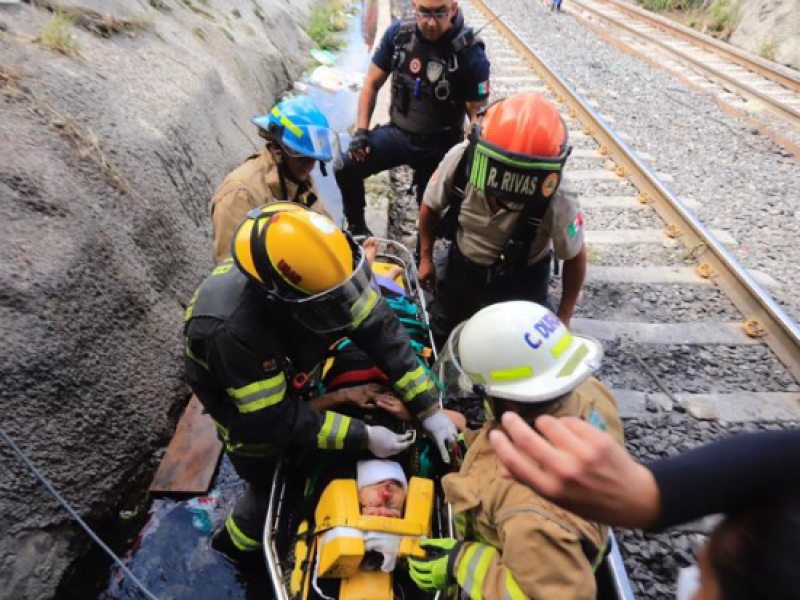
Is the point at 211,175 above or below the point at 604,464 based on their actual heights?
below

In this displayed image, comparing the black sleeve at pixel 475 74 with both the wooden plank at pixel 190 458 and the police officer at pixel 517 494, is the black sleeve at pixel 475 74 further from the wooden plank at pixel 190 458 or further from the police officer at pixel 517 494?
the wooden plank at pixel 190 458

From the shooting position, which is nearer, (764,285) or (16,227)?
(16,227)

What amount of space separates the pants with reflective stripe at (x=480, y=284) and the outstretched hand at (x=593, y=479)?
2371 mm

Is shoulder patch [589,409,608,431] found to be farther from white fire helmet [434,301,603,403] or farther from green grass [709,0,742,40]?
green grass [709,0,742,40]

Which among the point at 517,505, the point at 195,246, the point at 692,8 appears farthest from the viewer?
the point at 692,8

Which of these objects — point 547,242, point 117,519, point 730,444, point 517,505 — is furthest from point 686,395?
point 117,519

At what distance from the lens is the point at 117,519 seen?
290 centimetres

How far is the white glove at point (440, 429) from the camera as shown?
2557mm

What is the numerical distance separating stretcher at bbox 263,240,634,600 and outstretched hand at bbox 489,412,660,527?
141 cm

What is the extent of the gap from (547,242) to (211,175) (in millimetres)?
3319

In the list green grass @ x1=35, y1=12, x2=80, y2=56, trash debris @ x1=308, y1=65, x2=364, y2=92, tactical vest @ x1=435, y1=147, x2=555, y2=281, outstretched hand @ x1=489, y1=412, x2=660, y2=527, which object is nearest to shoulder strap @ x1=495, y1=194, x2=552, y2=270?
tactical vest @ x1=435, y1=147, x2=555, y2=281

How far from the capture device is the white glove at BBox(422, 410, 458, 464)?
256cm

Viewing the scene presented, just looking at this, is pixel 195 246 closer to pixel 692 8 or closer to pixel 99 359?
pixel 99 359

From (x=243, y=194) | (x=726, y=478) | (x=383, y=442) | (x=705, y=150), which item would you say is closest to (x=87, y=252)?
(x=243, y=194)
